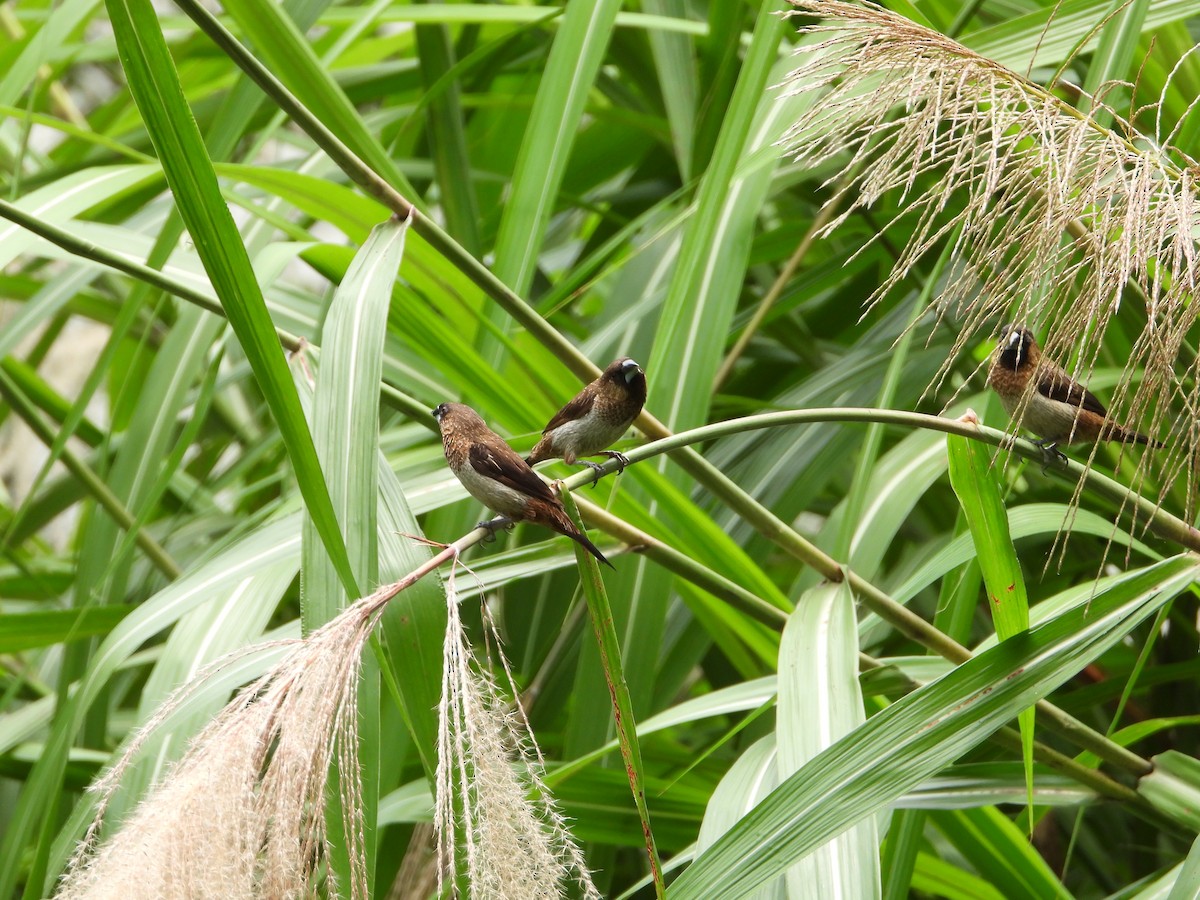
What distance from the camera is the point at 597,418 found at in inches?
50.1

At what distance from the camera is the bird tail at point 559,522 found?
3.28 feet

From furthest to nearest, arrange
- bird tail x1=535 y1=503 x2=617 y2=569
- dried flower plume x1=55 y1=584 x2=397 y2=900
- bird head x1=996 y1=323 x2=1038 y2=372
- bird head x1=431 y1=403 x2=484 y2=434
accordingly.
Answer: bird head x1=996 y1=323 x2=1038 y2=372 → bird head x1=431 y1=403 x2=484 y2=434 → bird tail x1=535 y1=503 x2=617 y2=569 → dried flower plume x1=55 y1=584 x2=397 y2=900

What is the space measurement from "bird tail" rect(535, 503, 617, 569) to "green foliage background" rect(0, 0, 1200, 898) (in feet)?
0.39

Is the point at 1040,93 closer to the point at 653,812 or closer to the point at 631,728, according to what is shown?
the point at 631,728

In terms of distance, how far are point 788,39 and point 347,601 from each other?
1.48 meters

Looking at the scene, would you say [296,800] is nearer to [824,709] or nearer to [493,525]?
[493,525]

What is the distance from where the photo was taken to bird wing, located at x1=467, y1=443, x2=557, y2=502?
43.0 inches

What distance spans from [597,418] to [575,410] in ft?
0.10

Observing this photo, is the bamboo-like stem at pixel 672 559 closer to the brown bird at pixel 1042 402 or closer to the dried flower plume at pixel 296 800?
the dried flower plume at pixel 296 800

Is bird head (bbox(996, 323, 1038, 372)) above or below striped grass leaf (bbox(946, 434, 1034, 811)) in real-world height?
above

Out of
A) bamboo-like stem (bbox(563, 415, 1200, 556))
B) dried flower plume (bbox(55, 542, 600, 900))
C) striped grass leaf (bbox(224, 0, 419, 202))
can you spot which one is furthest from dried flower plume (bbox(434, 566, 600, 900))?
striped grass leaf (bbox(224, 0, 419, 202))

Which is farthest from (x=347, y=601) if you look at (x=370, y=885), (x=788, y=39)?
(x=788, y=39)

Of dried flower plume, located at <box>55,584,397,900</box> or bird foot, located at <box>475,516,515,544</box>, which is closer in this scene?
dried flower plume, located at <box>55,584,397,900</box>

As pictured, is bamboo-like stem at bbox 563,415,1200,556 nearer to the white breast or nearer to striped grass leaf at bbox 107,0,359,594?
the white breast
